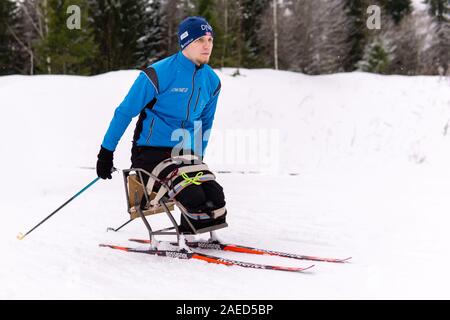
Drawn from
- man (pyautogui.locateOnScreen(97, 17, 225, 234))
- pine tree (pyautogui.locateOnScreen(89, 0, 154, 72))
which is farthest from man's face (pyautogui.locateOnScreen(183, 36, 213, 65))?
pine tree (pyautogui.locateOnScreen(89, 0, 154, 72))

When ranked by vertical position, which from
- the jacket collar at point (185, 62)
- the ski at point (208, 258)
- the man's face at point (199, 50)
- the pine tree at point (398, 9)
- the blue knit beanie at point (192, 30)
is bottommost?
the ski at point (208, 258)

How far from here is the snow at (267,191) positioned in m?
3.09

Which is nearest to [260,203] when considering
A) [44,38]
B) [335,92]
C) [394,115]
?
[394,115]

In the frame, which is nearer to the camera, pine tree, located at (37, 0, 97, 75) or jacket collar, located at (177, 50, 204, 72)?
jacket collar, located at (177, 50, 204, 72)

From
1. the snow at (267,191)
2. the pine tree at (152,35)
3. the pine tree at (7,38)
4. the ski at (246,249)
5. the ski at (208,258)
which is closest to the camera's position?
the snow at (267,191)

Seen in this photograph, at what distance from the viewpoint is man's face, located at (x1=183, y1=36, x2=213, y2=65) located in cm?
370

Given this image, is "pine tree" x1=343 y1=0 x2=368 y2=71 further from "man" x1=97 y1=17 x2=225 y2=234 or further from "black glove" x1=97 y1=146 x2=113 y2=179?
"black glove" x1=97 y1=146 x2=113 y2=179

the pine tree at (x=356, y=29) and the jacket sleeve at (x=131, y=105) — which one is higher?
the pine tree at (x=356, y=29)

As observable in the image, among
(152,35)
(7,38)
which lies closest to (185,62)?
(152,35)

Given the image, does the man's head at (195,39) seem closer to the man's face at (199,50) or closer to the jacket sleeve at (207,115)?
the man's face at (199,50)

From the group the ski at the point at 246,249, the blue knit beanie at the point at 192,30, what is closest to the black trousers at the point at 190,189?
the ski at the point at 246,249

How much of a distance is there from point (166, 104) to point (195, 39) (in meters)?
0.51

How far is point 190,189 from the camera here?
3568 mm

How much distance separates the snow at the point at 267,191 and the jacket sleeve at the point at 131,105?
87 cm
